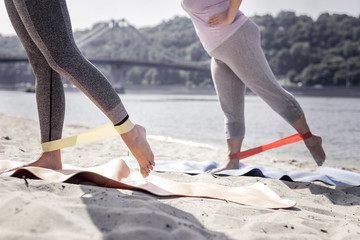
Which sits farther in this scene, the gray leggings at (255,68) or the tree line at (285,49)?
the tree line at (285,49)

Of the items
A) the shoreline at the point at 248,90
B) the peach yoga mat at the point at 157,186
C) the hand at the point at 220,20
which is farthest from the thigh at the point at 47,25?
the shoreline at the point at 248,90

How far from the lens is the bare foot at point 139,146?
1146mm

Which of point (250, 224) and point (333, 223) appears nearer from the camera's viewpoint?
point (250, 224)

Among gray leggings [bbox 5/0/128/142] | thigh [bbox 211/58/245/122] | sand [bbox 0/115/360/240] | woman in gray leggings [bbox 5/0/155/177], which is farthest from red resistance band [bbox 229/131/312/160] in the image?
gray leggings [bbox 5/0/128/142]

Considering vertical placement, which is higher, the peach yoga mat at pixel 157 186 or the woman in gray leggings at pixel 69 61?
the woman in gray leggings at pixel 69 61

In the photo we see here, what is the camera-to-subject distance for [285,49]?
32.4 meters

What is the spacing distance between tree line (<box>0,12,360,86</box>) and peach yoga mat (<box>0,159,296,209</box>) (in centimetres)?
2652

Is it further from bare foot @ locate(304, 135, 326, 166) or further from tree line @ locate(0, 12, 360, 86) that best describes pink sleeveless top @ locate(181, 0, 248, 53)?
tree line @ locate(0, 12, 360, 86)

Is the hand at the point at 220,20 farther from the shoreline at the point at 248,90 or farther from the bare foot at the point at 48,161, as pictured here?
the shoreline at the point at 248,90

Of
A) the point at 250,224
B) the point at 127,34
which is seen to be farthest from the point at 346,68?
the point at 250,224

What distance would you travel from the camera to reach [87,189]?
104 centimetres

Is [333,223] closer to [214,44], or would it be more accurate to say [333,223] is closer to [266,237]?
[266,237]

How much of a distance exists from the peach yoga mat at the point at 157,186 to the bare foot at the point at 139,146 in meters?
0.07

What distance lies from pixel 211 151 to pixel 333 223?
1977 mm
